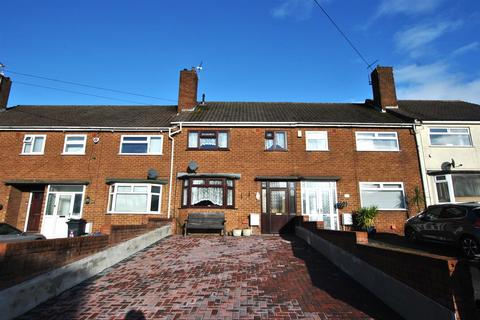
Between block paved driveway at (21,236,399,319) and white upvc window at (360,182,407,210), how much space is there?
673 cm

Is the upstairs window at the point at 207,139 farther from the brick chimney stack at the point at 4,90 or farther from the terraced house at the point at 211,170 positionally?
the brick chimney stack at the point at 4,90

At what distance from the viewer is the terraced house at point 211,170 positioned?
13.1 metres

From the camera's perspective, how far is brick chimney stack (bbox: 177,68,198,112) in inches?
652

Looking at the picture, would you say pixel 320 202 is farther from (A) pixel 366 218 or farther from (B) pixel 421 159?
(B) pixel 421 159

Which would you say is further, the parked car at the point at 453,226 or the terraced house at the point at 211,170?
the terraced house at the point at 211,170

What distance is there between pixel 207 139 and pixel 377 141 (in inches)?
348

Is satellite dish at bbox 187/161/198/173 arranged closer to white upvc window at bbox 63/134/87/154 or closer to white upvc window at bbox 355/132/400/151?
white upvc window at bbox 63/134/87/154

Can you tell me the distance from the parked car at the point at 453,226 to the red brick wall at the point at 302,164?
14.7 feet

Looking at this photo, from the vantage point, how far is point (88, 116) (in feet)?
54.1

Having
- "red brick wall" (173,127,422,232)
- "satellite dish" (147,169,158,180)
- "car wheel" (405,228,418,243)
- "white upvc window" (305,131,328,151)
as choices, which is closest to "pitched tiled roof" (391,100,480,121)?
"red brick wall" (173,127,422,232)

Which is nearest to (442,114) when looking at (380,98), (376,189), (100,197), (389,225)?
(380,98)

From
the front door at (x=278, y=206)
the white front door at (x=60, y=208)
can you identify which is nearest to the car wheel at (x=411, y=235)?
the front door at (x=278, y=206)

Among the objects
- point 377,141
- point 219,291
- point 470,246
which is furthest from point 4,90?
point 470,246

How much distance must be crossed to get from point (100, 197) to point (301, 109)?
1246cm
